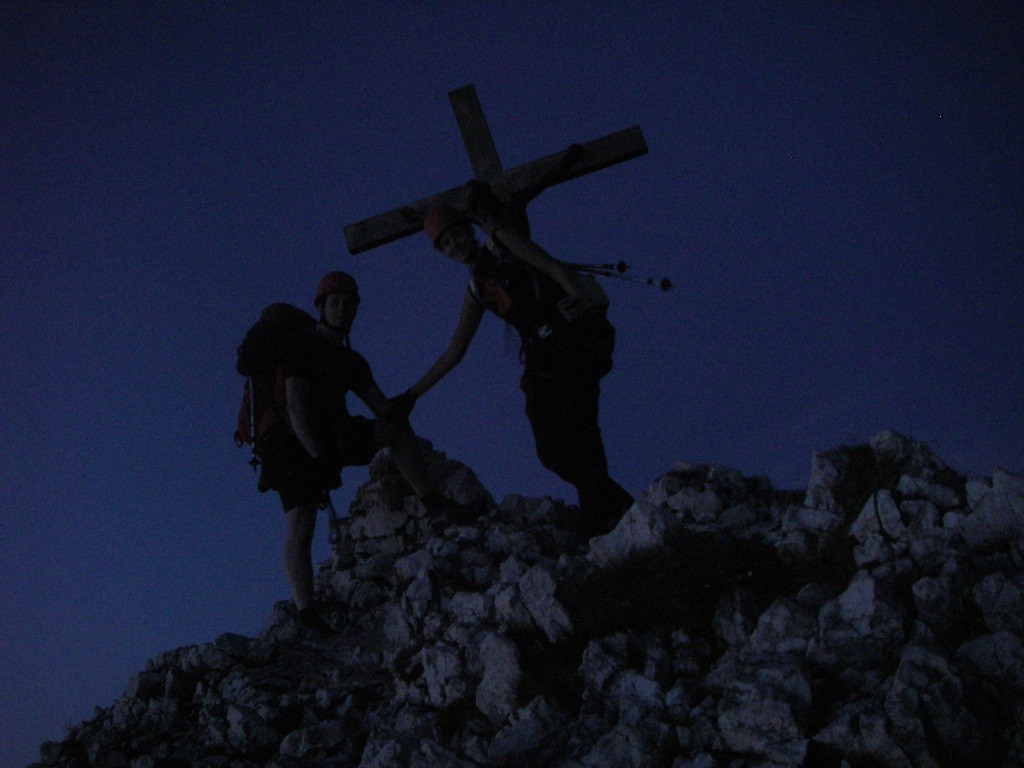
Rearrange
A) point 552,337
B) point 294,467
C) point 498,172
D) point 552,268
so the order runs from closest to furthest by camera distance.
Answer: point 552,268
point 552,337
point 294,467
point 498,172

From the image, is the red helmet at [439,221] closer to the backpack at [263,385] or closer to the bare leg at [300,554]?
the backpack at [263,385]

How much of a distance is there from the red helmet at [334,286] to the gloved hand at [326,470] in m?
1.47

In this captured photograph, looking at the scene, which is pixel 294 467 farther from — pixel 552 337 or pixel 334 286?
pixel 552 337

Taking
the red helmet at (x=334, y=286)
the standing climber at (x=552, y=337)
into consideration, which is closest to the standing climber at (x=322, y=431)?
the red helmet at (x=334, y=286)

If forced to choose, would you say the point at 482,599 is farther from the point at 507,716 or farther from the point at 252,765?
the point at 252,765

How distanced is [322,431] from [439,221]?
212 centimetres

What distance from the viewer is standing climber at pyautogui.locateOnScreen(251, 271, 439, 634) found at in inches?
256

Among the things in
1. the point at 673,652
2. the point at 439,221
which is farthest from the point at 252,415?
the point at 673,652

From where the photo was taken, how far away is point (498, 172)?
7.74 metres

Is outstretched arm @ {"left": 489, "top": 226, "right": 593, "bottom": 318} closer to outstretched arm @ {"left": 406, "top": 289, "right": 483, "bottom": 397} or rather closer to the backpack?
outstretched arm @ {"left": 406, "top": 289, "right": 483, "bottom": 397}

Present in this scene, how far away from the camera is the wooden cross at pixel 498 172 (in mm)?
7547

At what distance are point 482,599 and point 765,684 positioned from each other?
6.18 ft

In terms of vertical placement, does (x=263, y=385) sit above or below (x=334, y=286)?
below

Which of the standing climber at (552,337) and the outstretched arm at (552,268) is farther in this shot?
the standing climber at (552,337)
